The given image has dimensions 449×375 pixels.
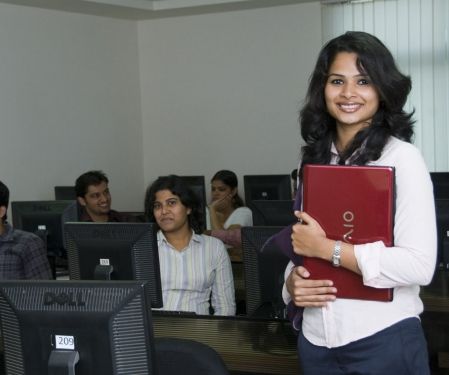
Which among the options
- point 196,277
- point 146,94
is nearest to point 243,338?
point 196,277

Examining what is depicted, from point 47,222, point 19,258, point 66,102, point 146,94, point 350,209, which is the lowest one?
point 19,258

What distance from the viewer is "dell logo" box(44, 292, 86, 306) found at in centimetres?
161

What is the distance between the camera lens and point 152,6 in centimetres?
785

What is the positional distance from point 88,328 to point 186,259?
6.50 feet

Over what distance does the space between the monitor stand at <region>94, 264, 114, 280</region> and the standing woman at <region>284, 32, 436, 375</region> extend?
3.83ft

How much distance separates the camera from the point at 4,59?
6.77 m

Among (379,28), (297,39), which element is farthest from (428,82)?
(297,39)

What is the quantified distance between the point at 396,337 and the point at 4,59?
5.74 metres

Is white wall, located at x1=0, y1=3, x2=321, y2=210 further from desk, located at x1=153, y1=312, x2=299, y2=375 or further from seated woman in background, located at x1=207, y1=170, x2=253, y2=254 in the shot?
desk, located at x1=153, y1=312, x2=299, y2=375

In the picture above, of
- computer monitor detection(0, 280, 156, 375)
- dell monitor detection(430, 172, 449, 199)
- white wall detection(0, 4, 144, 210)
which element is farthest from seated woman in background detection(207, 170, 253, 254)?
computer monitor detection(0, 280, 156, 375)

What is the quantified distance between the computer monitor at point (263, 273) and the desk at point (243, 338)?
122mm

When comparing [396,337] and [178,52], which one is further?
[178,52]

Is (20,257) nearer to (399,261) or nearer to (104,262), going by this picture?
(104,262)

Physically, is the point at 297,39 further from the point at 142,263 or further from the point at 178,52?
the point at 142,263
